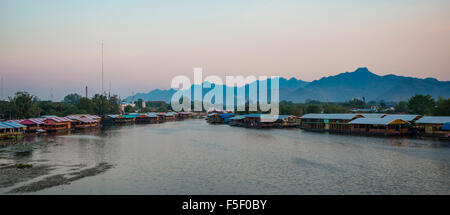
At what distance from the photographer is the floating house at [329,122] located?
40.6 meters

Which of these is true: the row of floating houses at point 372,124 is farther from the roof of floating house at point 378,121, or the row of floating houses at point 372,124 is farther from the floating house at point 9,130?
the floating house at point 9,130

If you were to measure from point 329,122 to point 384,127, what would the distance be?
933 centimetres

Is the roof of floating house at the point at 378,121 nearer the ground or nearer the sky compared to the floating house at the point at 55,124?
nearer the sky

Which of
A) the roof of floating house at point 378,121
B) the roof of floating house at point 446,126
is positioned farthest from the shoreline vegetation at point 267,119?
the roof of floating house at point 446,126

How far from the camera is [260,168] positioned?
1886 cm

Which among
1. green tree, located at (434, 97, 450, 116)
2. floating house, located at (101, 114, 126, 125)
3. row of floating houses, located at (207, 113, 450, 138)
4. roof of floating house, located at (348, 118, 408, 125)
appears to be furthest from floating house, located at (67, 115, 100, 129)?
green tree, located at (434, 97, 450, 116)

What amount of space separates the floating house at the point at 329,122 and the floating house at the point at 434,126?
8466 mm

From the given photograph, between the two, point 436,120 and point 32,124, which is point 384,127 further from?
point 32,124

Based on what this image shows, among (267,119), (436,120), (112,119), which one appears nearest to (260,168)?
(436,120)

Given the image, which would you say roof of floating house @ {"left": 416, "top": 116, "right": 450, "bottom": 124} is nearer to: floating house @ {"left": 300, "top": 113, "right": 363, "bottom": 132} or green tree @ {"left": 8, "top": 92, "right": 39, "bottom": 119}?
floating house @ {"left": 300, "top": 113, "right": 363, "bottom": 132}

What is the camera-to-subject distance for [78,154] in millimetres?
23719

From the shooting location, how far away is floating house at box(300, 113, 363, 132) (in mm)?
40625
